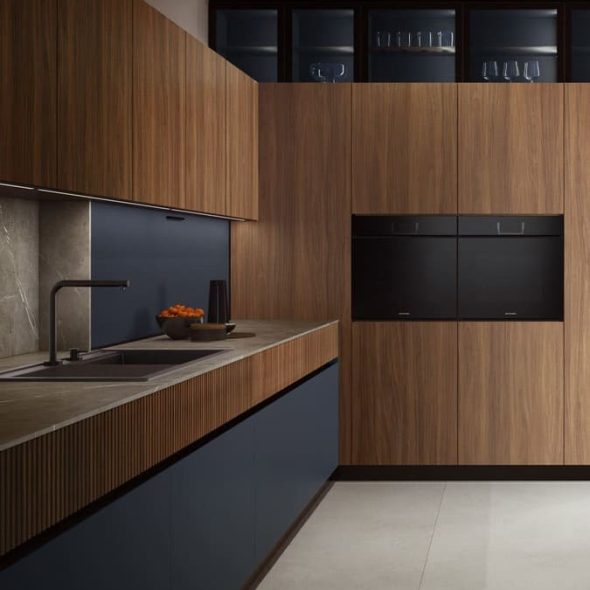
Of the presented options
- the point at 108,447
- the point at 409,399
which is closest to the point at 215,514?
the point at 108,447

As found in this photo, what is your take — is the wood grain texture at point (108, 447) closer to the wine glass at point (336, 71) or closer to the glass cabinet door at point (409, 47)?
the wine glass at point (336, 71)

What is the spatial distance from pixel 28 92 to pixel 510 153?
11.1 ft

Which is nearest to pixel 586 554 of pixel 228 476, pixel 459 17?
pixel 228 476

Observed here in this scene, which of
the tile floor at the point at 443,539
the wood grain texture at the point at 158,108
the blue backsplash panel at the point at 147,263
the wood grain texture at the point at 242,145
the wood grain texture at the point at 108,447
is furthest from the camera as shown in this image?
the wood grain texture at the point at 242,145

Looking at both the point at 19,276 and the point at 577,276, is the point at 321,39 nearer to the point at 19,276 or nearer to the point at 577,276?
the point at 577,276

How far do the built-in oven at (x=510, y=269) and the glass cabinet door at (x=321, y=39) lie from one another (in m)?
1.62

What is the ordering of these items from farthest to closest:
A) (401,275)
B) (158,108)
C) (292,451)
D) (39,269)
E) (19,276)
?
(401,275) < (292,451) < (158,108) < (39,269) < (19,276)

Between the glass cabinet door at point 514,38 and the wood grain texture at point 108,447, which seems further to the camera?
the glass cabinet door at point 514,38

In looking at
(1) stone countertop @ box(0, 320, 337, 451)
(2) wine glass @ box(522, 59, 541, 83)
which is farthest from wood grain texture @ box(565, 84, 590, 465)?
(1) stone countertop @ box(0, 320, 337, 451)

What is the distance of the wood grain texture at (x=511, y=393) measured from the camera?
581 centimetres

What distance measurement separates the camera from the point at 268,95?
586 cm

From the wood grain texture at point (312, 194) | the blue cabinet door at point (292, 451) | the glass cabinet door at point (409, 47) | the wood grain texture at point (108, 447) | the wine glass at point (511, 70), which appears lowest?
the blue cabinet door at point (292, 451)

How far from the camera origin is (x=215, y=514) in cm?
327

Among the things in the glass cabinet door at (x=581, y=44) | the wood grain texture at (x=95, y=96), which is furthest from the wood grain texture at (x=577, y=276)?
the wood grain texture at (x=95, y=96)
